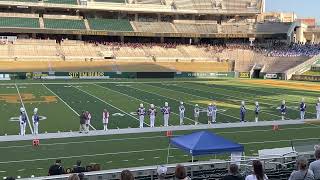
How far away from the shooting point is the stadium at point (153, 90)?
42.8ft

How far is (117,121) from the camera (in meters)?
22.4

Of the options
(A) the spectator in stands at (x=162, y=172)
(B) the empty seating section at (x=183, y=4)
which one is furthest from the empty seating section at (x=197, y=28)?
(A) the spectator in stands at (x=162, y=172)

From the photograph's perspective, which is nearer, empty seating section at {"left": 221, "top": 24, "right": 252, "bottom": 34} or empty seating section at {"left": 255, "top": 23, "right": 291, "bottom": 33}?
empty seating section at {"left": 255, "top": 23, "right": 291, "bottom": 33}

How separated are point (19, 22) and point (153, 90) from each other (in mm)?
31637

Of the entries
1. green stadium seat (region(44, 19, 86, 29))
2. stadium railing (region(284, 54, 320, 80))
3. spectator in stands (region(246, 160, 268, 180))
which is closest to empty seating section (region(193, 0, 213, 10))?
green stadium seat (region(44, 19, 86, 29))

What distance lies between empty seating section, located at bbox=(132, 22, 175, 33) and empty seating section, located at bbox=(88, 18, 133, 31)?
4.82ft

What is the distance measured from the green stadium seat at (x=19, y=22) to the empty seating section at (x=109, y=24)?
25.6ft

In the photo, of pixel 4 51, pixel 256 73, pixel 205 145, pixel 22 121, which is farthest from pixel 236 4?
pixel 205 145

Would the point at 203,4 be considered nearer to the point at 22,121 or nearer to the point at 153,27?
the point at 153,27

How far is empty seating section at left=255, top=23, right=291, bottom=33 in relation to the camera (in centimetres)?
7194

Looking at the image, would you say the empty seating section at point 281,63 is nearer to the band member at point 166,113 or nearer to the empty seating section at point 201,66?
the empty seating section at point 201,66

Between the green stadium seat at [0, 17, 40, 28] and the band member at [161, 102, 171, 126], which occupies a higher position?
the green stadium seat at [0, 17, 40, 28]

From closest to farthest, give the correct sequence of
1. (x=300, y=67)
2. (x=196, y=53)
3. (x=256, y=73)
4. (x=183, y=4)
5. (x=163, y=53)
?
(x=300, y=67) < (x=256, y=73) < (x=163, y=53) < (x=196, y=53) < (x=183, y=4)

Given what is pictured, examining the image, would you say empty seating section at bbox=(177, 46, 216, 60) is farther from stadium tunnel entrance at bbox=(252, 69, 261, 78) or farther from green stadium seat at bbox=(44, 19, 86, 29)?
green stadium seat at bbox=(44, 19, 86, 29)
